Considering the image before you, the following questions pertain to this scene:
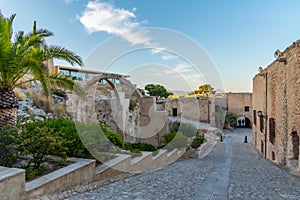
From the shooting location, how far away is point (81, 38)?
9031mm

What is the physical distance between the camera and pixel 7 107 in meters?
5.42

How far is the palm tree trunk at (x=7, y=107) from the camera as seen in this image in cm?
537

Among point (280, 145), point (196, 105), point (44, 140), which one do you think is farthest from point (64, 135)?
point (196, 105)

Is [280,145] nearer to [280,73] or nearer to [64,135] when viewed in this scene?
[280,73]

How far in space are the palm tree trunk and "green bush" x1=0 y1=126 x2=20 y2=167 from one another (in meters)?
0.92

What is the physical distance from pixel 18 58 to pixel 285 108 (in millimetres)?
9307

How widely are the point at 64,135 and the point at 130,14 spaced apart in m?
7.04

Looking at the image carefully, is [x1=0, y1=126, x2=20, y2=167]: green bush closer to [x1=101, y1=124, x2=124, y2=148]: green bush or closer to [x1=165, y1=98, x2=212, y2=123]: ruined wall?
[x1=101, y1=124, x2=124, y2=148]: green bush

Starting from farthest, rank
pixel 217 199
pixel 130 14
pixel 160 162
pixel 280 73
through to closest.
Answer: pixel 130 14 < pixel 280 73 < pixel 160 162 < pixel 217 199

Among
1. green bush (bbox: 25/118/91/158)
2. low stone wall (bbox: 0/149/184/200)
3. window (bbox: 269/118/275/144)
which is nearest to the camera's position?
low stone wall (bbox: 0/149/184/200)

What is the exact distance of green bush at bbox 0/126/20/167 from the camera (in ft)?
13.7

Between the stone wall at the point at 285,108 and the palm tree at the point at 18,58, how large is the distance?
7.15 m

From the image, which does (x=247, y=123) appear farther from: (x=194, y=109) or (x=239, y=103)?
(x=194, y=109)

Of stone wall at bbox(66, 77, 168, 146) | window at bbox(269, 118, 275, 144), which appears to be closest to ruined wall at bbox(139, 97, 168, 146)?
stone wall at bbox(66, 77, 168, 146)
